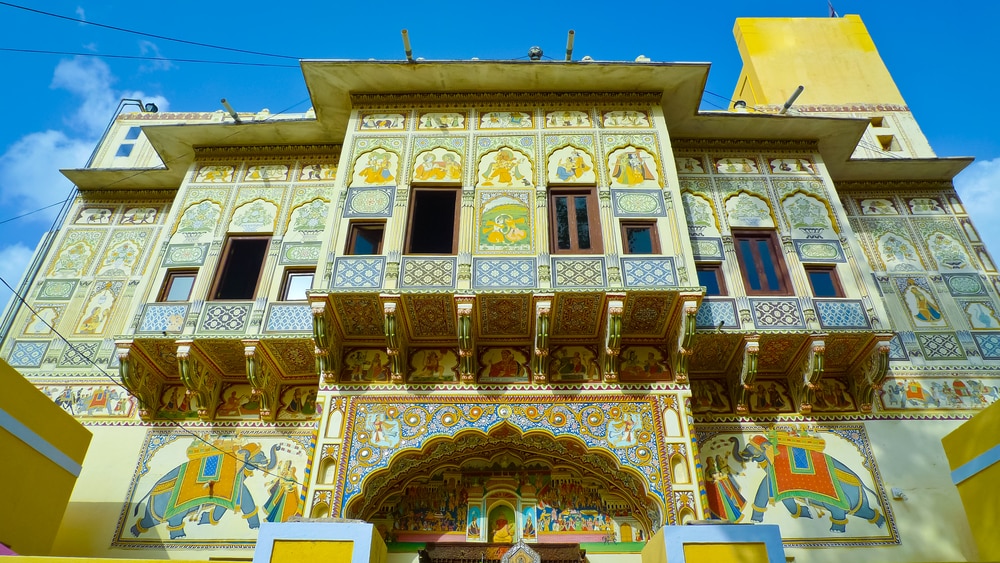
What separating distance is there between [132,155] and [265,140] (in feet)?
12.7

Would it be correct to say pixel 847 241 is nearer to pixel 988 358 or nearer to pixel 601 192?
pixel 988 358

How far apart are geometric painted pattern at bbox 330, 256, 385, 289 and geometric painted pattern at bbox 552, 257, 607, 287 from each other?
8.56 feet

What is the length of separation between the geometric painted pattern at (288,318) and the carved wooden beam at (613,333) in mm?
4580

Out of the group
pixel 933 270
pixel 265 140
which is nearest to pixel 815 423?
pixel 933 270

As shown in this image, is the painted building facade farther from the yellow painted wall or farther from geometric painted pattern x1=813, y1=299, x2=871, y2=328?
the yellow painted wall

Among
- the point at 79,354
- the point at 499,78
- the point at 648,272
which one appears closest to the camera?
the point at 648,272

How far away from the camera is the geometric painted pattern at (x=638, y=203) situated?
10.7 meters

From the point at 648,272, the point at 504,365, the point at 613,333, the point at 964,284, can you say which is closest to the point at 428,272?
the point at 504,365

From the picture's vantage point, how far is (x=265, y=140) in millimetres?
12773

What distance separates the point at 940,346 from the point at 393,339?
9249 mm

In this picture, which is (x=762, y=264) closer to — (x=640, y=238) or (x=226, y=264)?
(x=640, y=238)

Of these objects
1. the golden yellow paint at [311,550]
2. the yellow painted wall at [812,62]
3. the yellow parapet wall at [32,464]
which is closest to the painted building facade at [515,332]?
the yellow parapet wall at [32,464]

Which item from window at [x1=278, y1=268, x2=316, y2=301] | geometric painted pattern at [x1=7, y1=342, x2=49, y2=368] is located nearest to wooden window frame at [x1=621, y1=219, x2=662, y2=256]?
window at [x1=278, y1=268, x2=316, y2=301]

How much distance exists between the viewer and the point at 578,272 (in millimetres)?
9844
